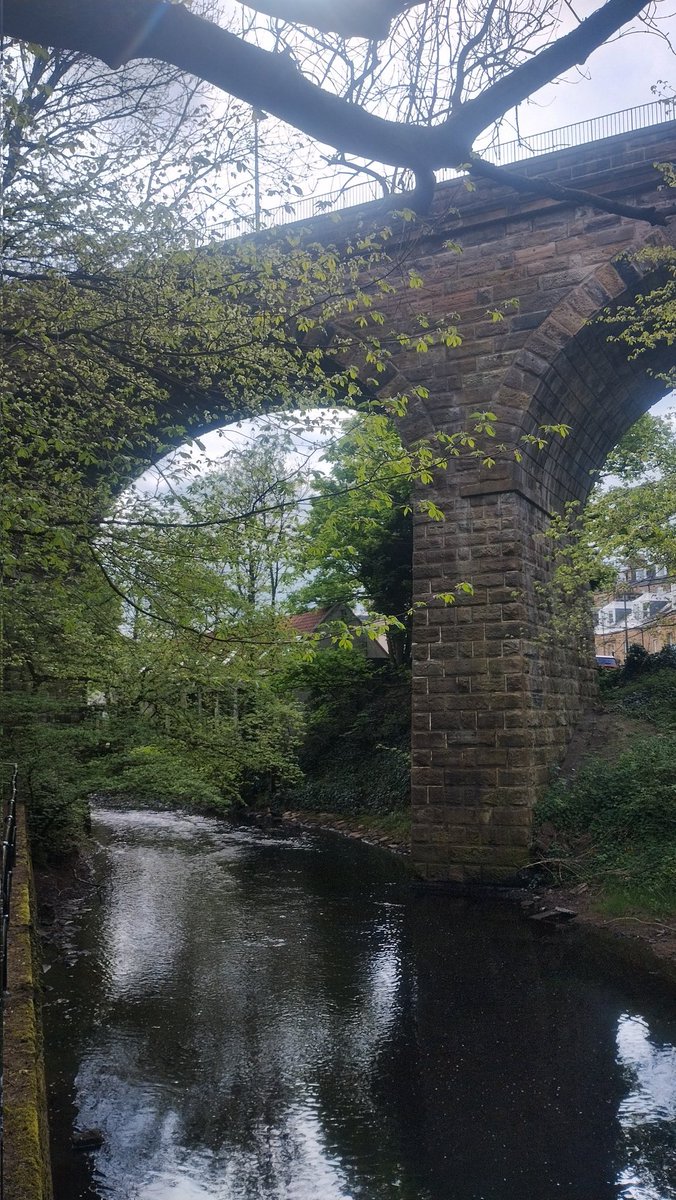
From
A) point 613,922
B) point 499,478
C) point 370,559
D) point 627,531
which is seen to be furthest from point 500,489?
point 370,559

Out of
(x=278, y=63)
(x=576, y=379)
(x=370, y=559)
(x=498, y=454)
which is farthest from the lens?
(x=370, y=559)

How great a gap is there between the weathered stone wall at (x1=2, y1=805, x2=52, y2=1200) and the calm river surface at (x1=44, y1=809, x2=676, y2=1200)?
2.72 ft

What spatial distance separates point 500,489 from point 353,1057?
22.0ft

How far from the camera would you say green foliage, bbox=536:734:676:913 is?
331 inches

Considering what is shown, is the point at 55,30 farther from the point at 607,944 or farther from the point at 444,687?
the point at 444,687

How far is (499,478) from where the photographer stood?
10.2m

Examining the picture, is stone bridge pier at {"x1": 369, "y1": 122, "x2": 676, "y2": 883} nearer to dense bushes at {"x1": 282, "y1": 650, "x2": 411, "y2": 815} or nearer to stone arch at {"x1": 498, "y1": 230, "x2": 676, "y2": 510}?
stone arch at {"x1": 498, "y1": 230, "x2": 676, "y2": 510}

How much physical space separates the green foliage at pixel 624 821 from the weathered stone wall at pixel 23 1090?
620 cm

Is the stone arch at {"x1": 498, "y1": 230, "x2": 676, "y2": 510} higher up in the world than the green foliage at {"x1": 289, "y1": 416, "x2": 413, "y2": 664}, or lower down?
higher up

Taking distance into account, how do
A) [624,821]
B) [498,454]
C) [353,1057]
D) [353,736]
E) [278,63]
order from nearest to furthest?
[278,63], [353,1057], [624,821], [498,454], [353,736]

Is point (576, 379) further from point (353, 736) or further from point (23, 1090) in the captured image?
point (23, 1090)

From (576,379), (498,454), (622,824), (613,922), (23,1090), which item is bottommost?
(613,922)

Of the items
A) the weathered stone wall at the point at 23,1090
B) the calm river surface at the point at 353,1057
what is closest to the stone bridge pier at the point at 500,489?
the calm river surface at the point at 353,1057

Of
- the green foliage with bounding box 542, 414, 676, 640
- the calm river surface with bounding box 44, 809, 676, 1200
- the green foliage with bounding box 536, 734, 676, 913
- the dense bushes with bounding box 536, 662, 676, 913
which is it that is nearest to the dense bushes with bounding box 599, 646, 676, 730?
the dense bushes with bounding box 536, 662, 676, 913
